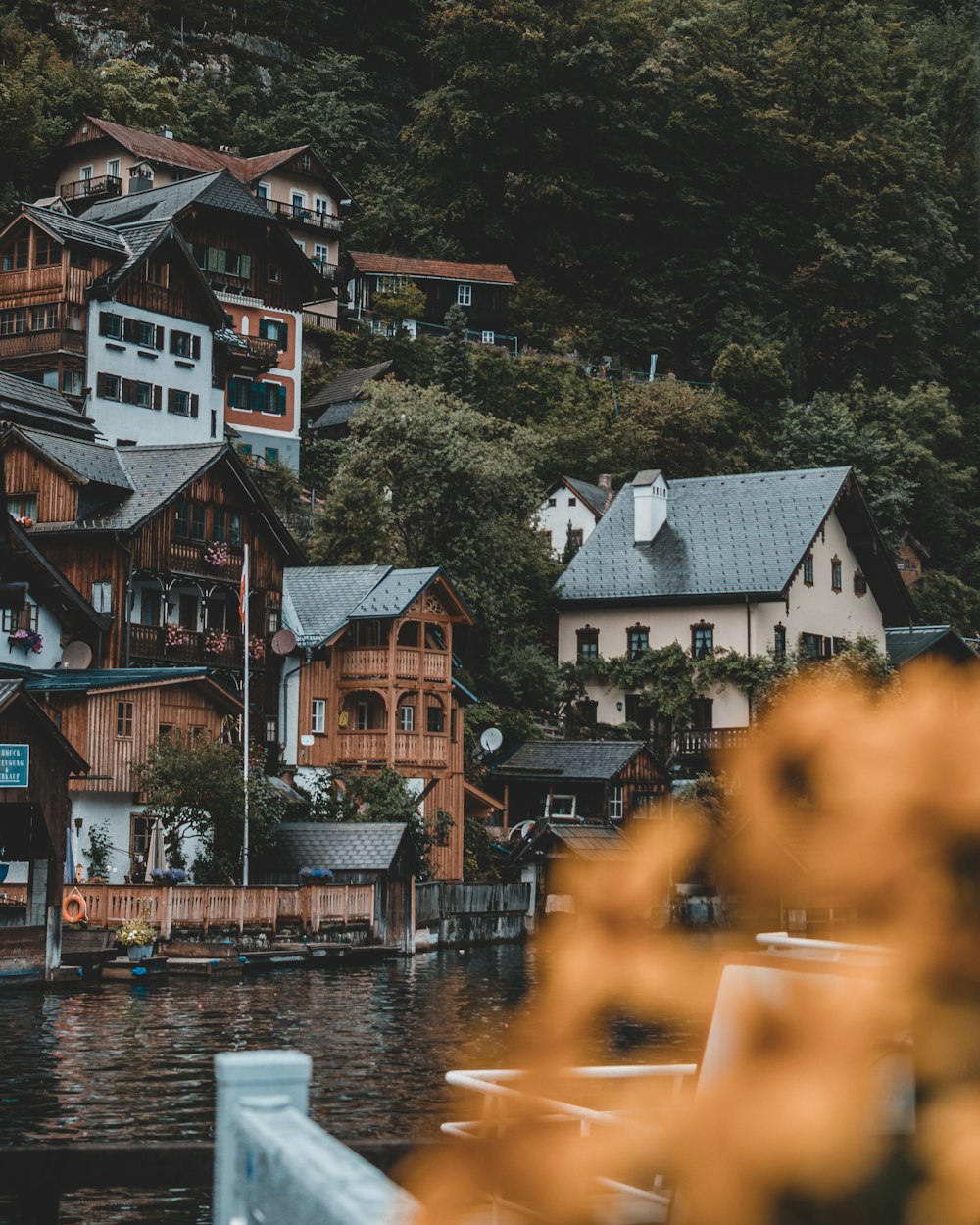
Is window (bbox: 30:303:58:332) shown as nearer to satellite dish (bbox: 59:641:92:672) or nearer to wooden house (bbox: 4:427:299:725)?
wooden house (bbox: 4:427:299:725)

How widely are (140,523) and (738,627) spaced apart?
22.9 metres

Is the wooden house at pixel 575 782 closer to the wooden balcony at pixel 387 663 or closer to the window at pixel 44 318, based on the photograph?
the wooden balcony at pixel 387 663

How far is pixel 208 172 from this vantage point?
79062 mm

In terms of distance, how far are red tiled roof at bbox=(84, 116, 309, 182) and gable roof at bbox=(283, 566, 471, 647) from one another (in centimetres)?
3271

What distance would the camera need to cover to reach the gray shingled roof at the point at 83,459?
48.3m

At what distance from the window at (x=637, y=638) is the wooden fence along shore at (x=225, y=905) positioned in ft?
76.2

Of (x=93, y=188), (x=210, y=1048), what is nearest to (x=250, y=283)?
(x=93, y=188)

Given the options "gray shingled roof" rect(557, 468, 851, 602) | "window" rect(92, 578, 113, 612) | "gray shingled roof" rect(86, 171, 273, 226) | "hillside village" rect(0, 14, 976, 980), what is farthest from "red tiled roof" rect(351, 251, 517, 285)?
"window" rect(92, 578, 113, 612)

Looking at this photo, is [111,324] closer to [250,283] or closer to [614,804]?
[250,283]

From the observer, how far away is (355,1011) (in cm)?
3067

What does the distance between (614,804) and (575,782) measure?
1426 mm

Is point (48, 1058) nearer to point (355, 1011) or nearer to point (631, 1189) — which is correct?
point (355, 1011)

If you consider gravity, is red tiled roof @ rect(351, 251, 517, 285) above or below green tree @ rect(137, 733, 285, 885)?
above

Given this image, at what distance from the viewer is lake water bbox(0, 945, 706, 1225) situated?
18.1 metres
